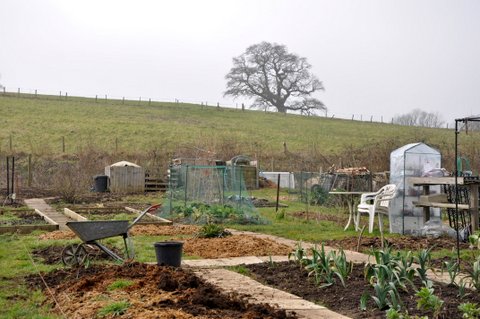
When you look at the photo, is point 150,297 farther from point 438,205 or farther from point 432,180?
point 432,180

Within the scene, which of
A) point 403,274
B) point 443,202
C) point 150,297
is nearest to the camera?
point 150,297

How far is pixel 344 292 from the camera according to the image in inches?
238

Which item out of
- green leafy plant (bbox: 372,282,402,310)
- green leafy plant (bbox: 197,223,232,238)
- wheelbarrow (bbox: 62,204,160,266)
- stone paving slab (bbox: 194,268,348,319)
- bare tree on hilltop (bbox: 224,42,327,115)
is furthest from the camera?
bare tree on hilltop (bbox: 224,42,327,115)

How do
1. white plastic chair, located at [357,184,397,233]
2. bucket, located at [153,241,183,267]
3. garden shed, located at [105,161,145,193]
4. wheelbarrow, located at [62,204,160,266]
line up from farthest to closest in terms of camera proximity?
garden shed, located at [105,161,145,193], white plastic chair, located at [357,184,397,233], wheelbarrow, located at [62,204,160,266], bucket, located at [153,241,183,267]

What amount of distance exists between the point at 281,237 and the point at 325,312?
637 centimetres

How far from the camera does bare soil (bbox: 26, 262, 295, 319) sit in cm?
495

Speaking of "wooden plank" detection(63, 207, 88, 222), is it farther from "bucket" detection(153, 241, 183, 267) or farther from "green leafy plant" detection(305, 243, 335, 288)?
"green leafy plant" detection(305, 243, 335, 288)

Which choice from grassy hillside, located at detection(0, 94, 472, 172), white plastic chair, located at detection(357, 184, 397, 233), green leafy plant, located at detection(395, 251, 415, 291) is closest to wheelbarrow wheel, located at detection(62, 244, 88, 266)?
green leafy plant, located at detection(395, 251, 415, 291)

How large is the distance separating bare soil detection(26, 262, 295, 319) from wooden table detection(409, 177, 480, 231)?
5.47 m

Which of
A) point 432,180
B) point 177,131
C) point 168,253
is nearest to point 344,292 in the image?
point 168,253

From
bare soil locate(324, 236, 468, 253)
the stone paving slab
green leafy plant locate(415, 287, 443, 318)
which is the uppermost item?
green leafy plant locate(415, 287, 443, 318)

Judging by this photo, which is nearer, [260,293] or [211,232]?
[260,293]

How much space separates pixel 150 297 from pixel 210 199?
423 inches

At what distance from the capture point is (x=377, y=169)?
2156 centimetres
